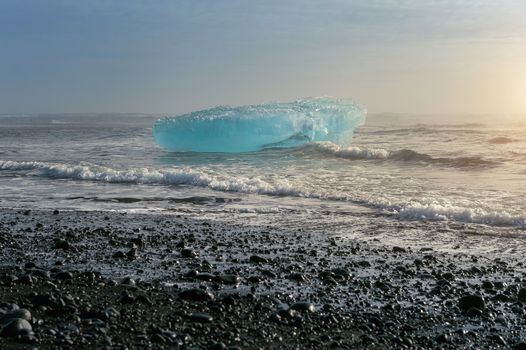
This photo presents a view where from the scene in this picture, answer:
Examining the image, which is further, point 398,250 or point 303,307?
point 398,250

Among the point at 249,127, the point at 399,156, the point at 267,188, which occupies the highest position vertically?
the point at 249,127

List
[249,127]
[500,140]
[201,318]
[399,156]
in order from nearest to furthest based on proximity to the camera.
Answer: [201,318] → [399,156] → [249,127] → [500,140]

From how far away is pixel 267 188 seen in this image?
13.8 m

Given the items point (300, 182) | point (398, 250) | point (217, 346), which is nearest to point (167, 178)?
point (300, 182)

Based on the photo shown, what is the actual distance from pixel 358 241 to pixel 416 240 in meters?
0.91

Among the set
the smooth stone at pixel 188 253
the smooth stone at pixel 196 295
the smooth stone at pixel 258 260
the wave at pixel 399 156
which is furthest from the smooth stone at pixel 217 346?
the wave at pixel 399 156

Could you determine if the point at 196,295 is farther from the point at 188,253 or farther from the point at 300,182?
the point at 300,182

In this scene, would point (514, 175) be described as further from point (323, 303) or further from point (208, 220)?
point (323, 303)

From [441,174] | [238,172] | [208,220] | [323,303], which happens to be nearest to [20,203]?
[208,220]

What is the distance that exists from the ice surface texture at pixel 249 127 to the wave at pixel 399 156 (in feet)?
3.85

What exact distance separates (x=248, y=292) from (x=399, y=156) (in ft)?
58.3

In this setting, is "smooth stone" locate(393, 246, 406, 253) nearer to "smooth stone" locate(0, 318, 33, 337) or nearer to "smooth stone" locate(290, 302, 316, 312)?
"smooth stone" locate(290, 302, 316, 312)

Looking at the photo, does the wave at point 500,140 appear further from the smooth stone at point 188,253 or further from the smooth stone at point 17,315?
the smooth stone at point 17,315

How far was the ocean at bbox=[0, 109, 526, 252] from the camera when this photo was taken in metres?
9.84
